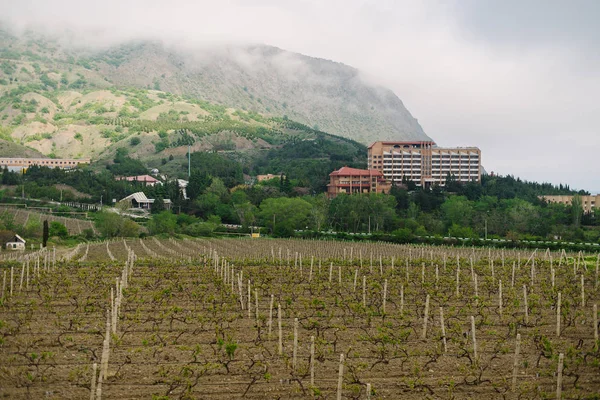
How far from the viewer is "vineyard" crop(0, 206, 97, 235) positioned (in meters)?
73.1

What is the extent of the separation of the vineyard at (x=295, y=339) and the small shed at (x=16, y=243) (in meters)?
26.2

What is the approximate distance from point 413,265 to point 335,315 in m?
17.9

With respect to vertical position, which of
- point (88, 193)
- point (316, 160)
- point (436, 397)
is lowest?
→ point (436, 397)

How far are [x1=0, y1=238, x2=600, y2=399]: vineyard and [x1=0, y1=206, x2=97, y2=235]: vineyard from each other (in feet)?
140

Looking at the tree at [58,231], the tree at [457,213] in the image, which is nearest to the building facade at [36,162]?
the tree at [58,231]

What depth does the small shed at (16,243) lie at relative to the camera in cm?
5631

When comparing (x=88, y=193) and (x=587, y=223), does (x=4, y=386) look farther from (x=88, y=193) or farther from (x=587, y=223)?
(x=88, y=193)

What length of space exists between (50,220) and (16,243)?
2157 centimetres

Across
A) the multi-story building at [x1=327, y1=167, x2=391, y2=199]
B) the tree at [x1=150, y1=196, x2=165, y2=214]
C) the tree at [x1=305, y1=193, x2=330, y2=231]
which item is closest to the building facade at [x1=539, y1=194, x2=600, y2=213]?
the multi-story building at [x1=327, y1=167, x2=391, y2=199]

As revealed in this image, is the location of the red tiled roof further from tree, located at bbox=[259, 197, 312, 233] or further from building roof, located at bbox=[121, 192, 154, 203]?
tree, located at bbox=[259, 197, 312, 233]

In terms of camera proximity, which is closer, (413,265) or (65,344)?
(65,344)

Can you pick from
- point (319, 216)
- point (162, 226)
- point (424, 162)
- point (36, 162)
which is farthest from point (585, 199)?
point (36, 162)

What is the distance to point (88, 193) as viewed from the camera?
106312 mm

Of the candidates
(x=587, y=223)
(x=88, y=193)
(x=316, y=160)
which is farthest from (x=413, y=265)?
(x=316, y=160)
